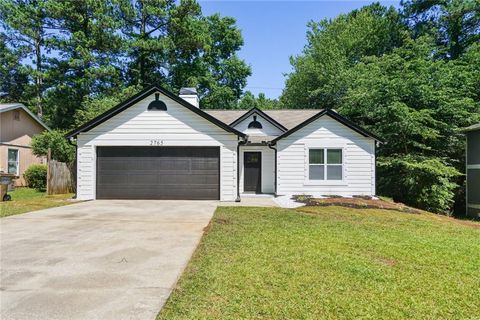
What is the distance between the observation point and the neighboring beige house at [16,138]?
1954 cm

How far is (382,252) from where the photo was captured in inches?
218

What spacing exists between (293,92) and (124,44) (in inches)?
696

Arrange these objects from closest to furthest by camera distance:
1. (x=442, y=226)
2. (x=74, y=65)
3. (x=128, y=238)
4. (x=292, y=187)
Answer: (x=128, y=238) → (x=442, y=226) → (x=292, y=187) → (x=74, y=65)

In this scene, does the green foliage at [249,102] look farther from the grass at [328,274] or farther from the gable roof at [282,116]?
the grass at [328,274]

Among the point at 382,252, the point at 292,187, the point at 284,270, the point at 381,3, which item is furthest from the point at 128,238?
the point at 381,3

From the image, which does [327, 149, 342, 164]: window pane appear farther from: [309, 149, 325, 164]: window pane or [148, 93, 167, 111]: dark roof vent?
[148, 93, 167, 111]: dark roof vent

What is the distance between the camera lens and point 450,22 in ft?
90.7

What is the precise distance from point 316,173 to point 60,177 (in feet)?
41.4

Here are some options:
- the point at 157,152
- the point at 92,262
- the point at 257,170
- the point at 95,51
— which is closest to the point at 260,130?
the point at 257,170

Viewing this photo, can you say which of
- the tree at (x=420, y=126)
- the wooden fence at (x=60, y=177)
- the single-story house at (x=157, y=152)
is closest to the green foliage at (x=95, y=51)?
the wooden fence at (x=60, y=177)

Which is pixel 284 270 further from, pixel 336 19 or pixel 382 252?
pixel 336 19

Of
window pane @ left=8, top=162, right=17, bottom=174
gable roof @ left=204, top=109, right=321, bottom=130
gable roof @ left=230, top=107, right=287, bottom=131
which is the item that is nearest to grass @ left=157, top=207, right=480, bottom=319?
gable roof @ left=230, top=107, right=287, bottom=131

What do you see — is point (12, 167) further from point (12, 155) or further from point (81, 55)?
point (81, 55)

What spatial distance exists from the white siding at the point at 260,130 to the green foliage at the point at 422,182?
5.67m
